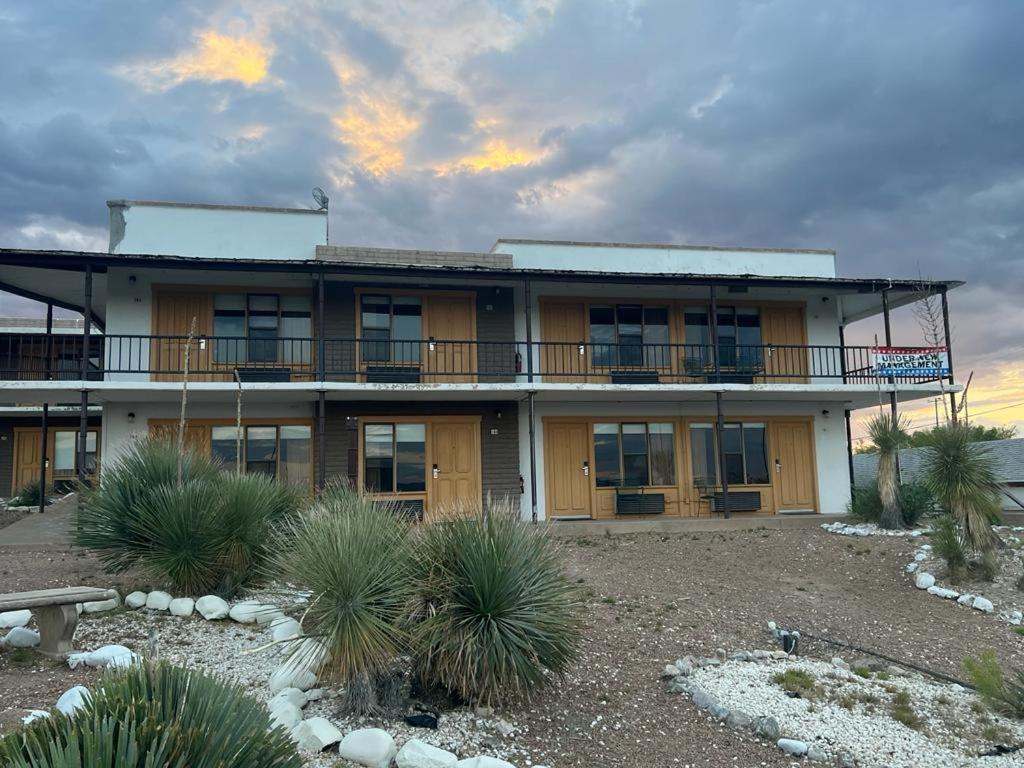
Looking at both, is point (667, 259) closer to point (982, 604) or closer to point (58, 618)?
point (982, 604)

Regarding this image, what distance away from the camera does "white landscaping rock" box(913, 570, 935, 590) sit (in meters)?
11.3

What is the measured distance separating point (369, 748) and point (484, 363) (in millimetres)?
12728

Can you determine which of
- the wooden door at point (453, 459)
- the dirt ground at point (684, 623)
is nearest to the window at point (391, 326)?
the wooden door at point (453, 459)

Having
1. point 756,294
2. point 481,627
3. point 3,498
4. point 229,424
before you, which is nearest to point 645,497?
point 756,294

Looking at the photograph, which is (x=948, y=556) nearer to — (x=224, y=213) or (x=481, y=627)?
(x=481, y=627)

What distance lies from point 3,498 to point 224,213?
12729 mm

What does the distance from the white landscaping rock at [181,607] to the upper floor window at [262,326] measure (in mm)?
8616

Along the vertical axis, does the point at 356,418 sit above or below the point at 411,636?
above

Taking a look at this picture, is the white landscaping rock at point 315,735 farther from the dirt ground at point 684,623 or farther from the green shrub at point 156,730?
the green shrub at point 156,730

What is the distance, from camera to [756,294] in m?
19.0

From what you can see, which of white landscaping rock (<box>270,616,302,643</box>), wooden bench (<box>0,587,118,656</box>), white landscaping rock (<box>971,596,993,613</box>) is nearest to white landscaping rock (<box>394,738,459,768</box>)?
white landscaping rock (<box>270,616,302,643</box>)

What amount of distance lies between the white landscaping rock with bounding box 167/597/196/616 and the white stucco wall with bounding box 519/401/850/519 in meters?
9.55

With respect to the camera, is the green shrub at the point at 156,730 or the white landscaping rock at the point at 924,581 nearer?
the green shrub at the point at 156,730

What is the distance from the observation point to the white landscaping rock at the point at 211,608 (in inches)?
333
